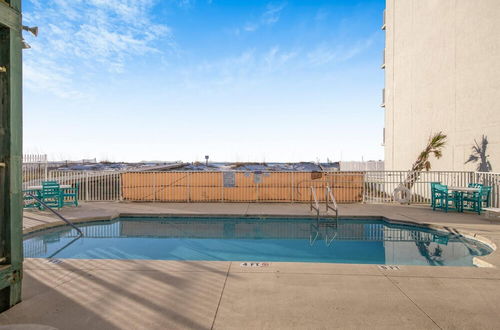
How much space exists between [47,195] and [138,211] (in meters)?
3.53

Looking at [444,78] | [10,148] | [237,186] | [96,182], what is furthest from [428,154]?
[96,182]

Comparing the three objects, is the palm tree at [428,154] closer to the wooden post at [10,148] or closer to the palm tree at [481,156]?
the palm tree at [481,156]

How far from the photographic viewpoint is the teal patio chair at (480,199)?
10234 mm

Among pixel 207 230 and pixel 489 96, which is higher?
pixel 489 96

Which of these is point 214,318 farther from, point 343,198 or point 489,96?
point 489,96

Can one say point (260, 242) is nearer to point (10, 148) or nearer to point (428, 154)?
point (10, 148)

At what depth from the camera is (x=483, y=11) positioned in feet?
39.3

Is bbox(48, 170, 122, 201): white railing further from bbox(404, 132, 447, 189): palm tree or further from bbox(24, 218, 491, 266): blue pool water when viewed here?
bbox(404, 132, 447, 189): palm tree

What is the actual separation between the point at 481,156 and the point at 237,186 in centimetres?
1092

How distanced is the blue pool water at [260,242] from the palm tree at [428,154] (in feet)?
19.1

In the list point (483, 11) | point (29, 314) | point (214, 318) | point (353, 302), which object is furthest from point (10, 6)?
point (483, 11)

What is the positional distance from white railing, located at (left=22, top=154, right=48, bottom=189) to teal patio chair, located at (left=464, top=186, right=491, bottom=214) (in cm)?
1893

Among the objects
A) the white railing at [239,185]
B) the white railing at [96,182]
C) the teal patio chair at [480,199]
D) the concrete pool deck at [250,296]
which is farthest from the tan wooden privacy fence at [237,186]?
the concrete pool deck at [250,296]

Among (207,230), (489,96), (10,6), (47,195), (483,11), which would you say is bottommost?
(207,230)
